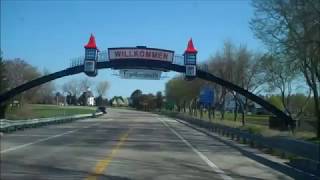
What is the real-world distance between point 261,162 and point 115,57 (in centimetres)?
4728

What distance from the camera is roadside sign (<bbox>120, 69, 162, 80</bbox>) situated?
68688mm

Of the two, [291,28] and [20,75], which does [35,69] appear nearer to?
[20,75]

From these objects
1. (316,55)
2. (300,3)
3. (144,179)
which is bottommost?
(144,179)

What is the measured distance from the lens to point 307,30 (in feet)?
101

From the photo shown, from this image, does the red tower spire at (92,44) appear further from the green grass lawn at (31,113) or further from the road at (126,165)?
the road at (126,165)

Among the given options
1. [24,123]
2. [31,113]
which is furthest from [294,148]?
[31,113]

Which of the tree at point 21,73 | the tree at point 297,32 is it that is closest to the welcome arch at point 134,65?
the tree at point 297,32

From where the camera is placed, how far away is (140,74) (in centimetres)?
6912

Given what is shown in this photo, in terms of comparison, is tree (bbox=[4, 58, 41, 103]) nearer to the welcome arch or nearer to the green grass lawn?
the green grass lawn

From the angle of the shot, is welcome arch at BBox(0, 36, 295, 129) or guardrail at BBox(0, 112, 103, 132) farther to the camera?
welcome arch at BBox(0, 36, 295, 129)

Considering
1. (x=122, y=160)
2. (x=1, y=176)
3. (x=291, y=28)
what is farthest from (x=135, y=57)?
(x=1, y=176)

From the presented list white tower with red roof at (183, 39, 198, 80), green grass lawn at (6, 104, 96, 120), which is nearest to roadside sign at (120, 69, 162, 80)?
white tower with red roof at (183, 39, 198, 80)

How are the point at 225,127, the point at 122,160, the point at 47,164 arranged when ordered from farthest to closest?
the point at 225,127 → the point at 122,160 → the point at 47,164

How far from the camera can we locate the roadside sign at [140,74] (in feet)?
225
